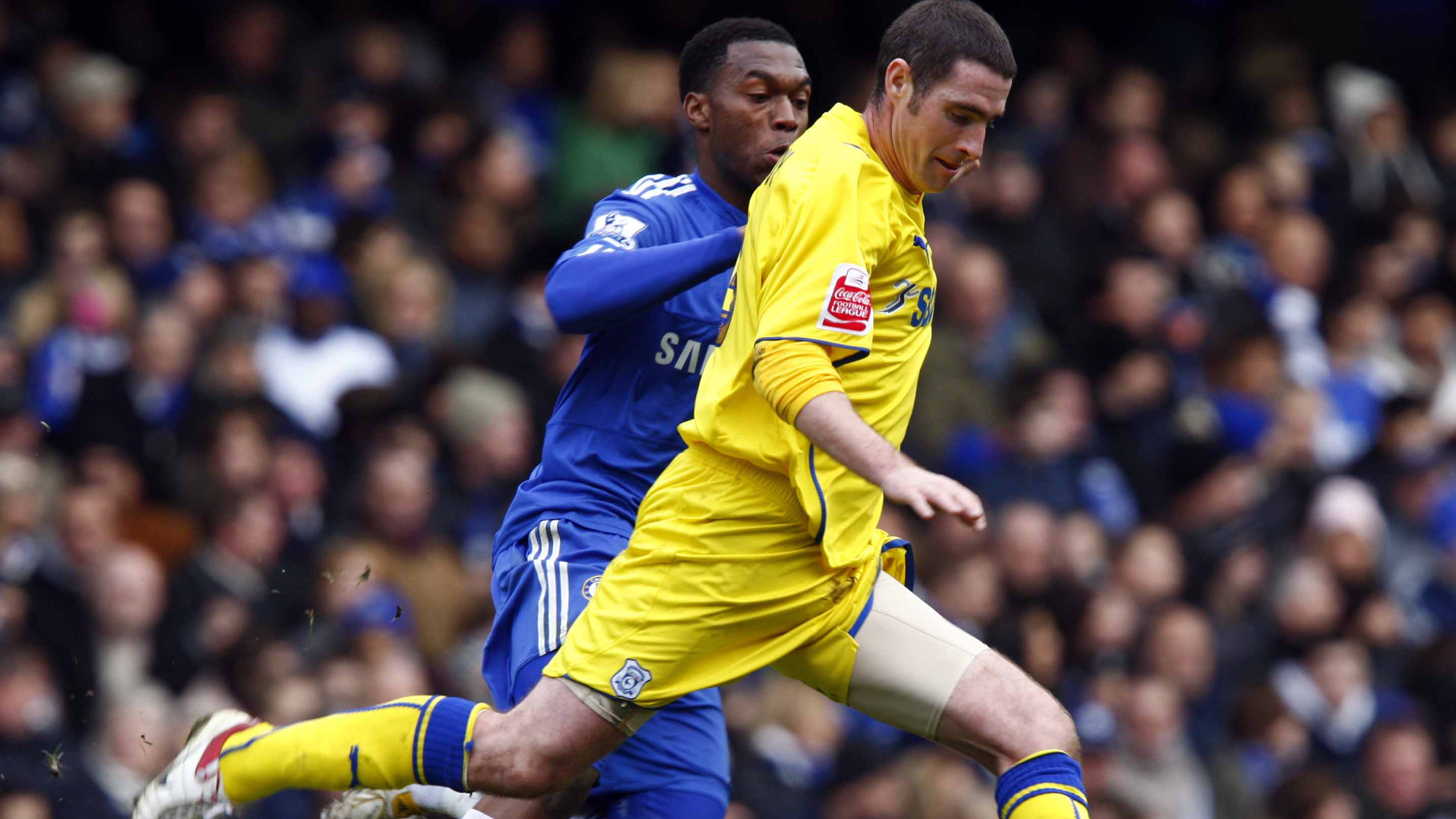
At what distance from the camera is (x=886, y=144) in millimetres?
4449

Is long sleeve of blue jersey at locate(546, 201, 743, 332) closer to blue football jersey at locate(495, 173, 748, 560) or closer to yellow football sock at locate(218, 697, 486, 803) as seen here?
blue football jersey at locate(495, 173, 748, 560)

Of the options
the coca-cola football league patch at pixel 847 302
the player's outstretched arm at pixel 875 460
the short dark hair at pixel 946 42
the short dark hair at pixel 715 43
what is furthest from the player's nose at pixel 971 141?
the short dark hair at pixel 715 43

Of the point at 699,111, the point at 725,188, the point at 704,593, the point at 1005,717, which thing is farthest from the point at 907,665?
the point at 699,111

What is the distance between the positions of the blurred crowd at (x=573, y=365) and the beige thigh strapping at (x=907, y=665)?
3.21m

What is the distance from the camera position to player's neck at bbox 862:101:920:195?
14.6 feet

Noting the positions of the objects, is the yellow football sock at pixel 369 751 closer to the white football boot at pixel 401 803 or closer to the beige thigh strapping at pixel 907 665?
the white football boot at pixel 401 803

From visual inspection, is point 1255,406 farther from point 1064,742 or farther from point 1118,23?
point 1064,742

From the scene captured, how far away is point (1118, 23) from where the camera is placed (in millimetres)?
12961

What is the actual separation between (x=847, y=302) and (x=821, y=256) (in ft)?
0.38

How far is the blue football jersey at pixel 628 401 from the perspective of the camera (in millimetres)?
5039

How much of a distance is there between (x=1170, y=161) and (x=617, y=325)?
26.5 ft

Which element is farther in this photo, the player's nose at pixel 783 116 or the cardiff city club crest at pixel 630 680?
the player's nose at pixel 783 116

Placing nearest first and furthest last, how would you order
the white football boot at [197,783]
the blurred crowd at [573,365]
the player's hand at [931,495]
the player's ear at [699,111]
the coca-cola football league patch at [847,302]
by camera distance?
the player's hand at [931,495] < the coca-cola football league patch at [847,302] < the white football boot at [197,783] < the player's ear at [699,111] < the blurred crowd at [573,365]

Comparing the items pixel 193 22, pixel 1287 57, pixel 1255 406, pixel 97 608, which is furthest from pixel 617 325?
pixel 1287 57
